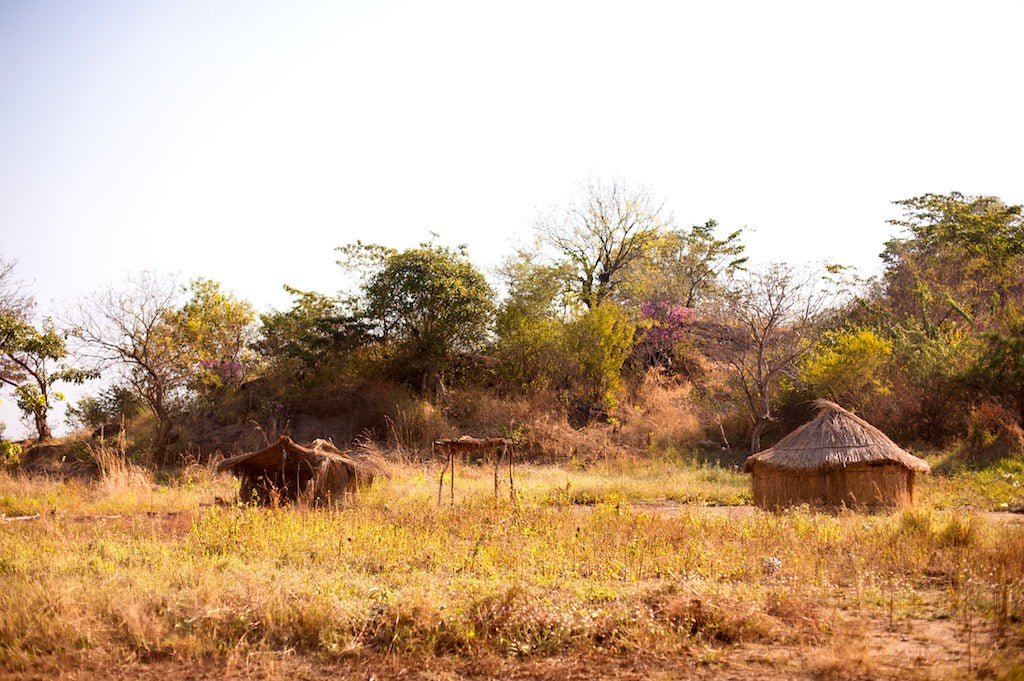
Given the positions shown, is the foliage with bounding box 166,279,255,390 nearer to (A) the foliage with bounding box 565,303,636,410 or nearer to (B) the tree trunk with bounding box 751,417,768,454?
(A) the foliage with bounding box 565,303,636,410

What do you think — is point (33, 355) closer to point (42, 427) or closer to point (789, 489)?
point (42, 427)

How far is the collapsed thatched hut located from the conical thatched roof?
5.68m

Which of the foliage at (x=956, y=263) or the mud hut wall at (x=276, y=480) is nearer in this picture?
the mud hut wall at (x=276, y=480)

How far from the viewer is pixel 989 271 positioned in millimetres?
23375

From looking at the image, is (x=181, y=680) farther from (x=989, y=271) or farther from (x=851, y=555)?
(x=989, y=271)

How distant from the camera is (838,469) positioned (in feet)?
36.6

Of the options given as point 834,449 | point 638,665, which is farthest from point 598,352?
point 638,665

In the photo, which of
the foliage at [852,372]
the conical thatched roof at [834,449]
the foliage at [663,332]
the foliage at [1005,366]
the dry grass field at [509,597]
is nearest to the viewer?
the dry grass field at [509,597]

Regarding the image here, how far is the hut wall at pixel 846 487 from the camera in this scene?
11.1 meters

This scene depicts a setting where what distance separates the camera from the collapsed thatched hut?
408 inches

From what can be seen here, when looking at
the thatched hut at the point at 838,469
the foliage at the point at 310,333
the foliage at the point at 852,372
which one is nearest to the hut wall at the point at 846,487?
the thatched hut at the point at 838,469

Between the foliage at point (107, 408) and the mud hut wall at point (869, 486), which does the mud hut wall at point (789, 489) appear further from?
the foliage at point (107, 408)

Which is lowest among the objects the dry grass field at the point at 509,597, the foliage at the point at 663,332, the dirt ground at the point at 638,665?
the dirt ground at the point at 638,665

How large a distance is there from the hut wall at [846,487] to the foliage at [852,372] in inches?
251
